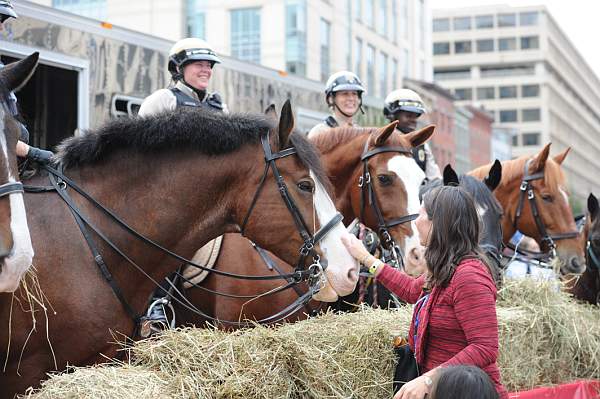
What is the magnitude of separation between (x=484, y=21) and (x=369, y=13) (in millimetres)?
67698

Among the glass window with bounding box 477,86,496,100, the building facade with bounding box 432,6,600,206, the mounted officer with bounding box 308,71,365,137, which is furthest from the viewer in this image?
the glass window with bounding box 477,86,496,100

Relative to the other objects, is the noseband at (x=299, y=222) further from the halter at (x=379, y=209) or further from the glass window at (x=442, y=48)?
the glass window at (x=442, y=48)

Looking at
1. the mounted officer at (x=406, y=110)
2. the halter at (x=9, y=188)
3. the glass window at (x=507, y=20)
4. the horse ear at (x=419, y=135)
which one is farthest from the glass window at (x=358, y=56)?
the glass window at (x=507, y=20)

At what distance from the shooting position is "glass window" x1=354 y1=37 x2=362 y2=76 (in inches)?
1842

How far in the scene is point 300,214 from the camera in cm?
491

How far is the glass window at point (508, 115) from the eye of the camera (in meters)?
107

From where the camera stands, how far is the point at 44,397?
358 cm

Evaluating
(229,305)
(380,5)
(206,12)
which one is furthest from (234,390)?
(380,5)

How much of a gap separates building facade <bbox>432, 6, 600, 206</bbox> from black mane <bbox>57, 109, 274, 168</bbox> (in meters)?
104

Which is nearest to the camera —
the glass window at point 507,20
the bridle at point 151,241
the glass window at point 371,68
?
the bridle at point 151,241

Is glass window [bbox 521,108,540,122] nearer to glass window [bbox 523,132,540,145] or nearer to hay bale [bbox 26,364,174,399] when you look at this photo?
glass window [bbox 523,132,540,145]

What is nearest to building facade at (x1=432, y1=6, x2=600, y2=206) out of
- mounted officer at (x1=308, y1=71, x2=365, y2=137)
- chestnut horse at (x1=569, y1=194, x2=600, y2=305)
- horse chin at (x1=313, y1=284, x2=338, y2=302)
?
chestnut horse at (x1=569, y1=194, x2=600, y2=305)

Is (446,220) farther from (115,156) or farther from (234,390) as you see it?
(115,156)

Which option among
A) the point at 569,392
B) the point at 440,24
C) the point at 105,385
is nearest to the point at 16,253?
the point at 105,385
